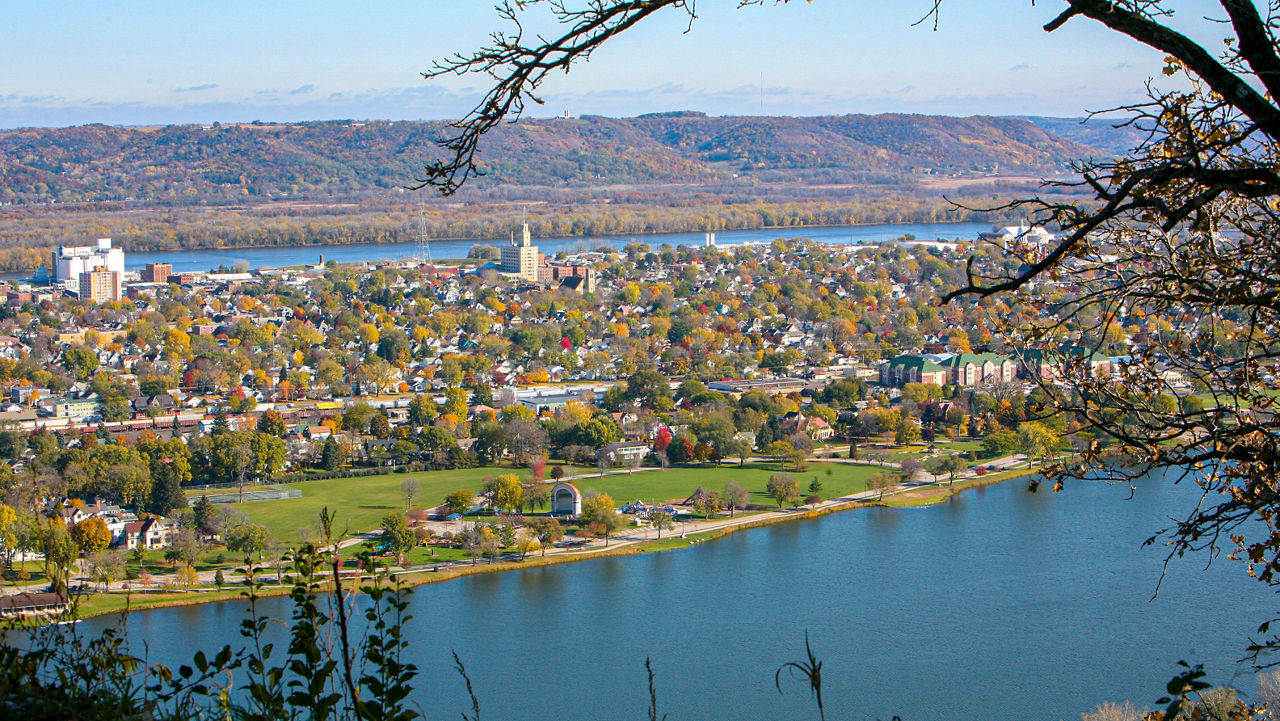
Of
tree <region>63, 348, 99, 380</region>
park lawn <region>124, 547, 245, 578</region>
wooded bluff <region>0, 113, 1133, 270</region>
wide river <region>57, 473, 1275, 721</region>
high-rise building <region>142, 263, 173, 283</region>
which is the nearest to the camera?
wide river <region>57, 473, 1275, 721</region>

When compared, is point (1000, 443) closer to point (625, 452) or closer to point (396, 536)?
point (625, 452)

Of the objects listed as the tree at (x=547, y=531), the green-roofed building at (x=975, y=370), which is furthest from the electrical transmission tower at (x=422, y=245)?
the tree at (x=547, y=531)

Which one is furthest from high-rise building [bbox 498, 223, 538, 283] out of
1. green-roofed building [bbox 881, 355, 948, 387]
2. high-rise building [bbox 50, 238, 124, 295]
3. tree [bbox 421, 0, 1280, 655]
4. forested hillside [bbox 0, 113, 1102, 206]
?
tree [bbox 421, 0, 1280, 655]

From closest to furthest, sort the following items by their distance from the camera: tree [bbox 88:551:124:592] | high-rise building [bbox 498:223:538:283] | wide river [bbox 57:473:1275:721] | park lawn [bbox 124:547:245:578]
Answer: wide river [bbox 57:473:1275:721], tree [bbox 88:551:124:592], park lawn [bbox 124:547:245:578], high-rise building [bbox 498:223:538:283]

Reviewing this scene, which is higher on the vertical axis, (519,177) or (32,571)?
(519,177)

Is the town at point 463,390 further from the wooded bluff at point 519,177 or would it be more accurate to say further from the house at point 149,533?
the wooded bluff at point 519,177

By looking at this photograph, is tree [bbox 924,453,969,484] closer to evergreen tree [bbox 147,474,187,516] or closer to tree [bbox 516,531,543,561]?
tree [bbox 516,531,543,561]

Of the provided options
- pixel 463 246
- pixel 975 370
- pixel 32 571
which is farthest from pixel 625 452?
pixel 463 246
